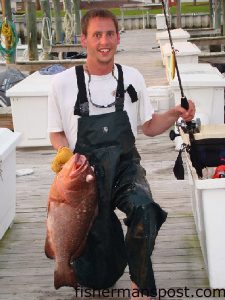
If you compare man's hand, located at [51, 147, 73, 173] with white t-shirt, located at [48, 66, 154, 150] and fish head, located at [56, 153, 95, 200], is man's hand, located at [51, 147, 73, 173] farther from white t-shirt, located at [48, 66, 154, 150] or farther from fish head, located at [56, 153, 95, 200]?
white t-shirt, located at [48, 66, 154, 150]

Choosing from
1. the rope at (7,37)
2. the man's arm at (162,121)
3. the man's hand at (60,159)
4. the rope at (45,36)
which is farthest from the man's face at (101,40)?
the rope at (45,36)

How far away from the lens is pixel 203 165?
473cm

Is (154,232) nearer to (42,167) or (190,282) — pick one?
(190,282)

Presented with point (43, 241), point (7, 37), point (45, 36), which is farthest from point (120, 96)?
point (45, 36)

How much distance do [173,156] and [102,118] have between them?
165 inches

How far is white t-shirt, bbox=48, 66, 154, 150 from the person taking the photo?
155 inches

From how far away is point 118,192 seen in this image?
387 centimetres

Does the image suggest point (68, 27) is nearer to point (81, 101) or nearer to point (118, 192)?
point (81, 101)

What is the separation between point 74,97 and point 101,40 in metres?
0.37

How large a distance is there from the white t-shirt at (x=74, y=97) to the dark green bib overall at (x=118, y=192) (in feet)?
0.14

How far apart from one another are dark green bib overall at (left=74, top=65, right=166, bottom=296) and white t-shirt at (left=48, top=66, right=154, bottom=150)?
0.14 ft

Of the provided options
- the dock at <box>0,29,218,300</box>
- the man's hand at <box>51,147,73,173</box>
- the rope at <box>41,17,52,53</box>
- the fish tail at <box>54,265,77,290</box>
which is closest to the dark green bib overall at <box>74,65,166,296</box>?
the man's hand at <box>51,147,73,173</box>

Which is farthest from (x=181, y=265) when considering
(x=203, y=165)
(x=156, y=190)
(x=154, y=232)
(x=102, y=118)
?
(x=156, y=190)

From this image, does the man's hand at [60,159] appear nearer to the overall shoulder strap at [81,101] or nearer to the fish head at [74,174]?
the fish head at [74,174]
